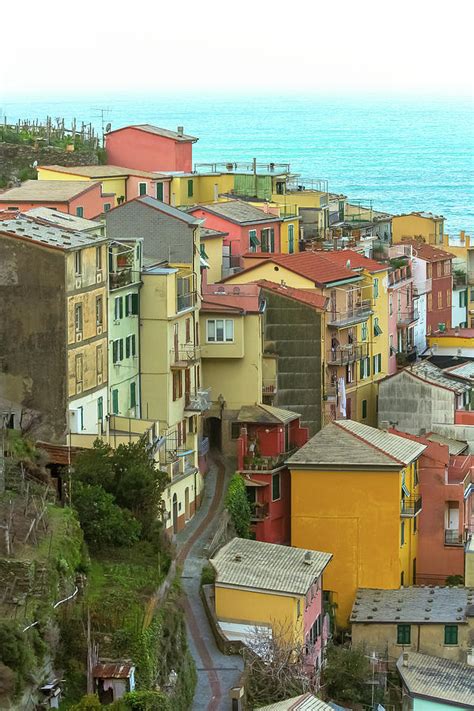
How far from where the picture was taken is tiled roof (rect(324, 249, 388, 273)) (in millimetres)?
62281

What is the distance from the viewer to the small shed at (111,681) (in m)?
32.9

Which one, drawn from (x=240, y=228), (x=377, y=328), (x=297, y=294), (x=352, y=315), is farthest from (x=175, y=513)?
(x=240, y=228)

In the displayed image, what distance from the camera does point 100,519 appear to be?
39.8 metres

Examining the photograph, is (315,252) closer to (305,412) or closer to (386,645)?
(305,412)

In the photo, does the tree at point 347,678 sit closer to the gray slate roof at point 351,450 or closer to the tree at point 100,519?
the tree at point 100,519

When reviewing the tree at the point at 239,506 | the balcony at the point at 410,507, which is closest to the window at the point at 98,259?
the tree at the point at 239,506

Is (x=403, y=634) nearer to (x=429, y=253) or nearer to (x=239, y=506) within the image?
(x=239, y=506)

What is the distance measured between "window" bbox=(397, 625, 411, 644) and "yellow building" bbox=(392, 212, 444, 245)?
3680cm

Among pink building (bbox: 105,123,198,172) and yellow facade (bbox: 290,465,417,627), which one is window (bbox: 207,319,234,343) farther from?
pink building (bbox: 105,123,198,172)

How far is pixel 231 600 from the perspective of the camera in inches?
1618

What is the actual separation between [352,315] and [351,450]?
10.7 metres

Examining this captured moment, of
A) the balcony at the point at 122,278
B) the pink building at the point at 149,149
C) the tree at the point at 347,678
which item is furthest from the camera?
the pink building at the point at 149,149

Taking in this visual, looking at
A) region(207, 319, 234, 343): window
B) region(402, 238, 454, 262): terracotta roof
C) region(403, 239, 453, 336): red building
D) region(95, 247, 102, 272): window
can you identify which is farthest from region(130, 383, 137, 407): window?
region(402, 238, 454, 262): terracotta roof

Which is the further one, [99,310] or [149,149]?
[149,149]
